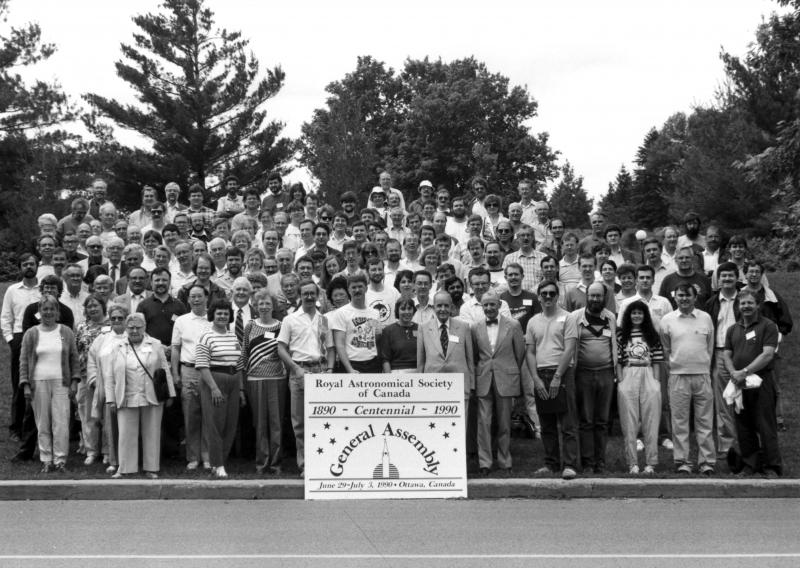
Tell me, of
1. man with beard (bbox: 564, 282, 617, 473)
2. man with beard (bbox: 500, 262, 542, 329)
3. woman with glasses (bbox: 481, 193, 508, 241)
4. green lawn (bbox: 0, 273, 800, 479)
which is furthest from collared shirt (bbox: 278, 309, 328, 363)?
woman with glasses (bbox: 481, 193, 508, 241)

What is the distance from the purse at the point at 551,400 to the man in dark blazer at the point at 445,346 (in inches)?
31.6

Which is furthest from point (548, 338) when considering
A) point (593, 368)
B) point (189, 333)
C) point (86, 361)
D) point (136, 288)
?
point (86, 361)

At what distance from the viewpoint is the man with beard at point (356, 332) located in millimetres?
12242

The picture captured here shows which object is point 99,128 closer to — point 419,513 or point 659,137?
point 419,513

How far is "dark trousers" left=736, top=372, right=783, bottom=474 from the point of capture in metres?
11.7

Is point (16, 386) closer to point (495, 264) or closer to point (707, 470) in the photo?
point (495, 264)

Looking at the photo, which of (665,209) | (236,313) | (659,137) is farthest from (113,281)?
(659,137)

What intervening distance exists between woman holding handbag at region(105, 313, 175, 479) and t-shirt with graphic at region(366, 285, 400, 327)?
2.66m

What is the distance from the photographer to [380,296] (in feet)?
43.2

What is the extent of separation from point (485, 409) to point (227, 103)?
1491 inches

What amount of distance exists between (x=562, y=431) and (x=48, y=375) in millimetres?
5988

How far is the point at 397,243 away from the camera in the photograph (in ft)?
47.5

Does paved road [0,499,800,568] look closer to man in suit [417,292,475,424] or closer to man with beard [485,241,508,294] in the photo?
man in suit [417,292,475,424]

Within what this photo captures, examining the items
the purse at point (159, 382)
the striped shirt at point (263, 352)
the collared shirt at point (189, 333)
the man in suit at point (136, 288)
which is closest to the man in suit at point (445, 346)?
the striped shirt at point (263, 352)
